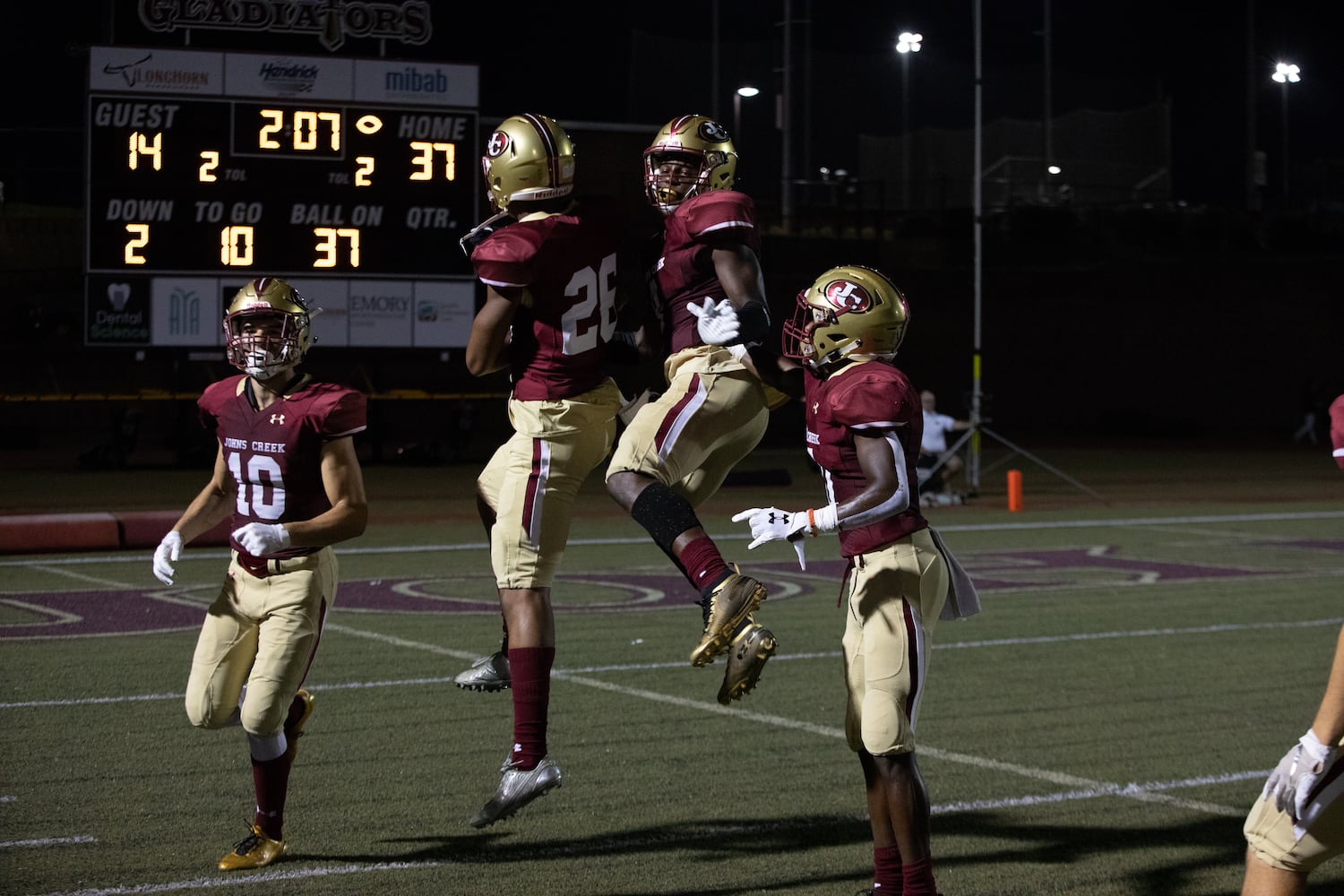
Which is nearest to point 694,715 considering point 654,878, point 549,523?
point 654,878

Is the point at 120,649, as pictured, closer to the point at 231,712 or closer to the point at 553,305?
the point at 231,712

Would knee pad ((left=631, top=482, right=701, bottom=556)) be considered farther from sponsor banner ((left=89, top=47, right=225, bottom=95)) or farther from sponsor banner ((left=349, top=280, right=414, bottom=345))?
sponsor banner ((left=349, top=280, right=414, bottom=345))

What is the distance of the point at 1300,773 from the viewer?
3.47 meters

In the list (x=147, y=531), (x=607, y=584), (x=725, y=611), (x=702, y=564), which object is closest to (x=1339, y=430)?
(x=725, y=611)

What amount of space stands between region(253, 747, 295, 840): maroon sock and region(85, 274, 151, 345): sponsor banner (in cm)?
1489

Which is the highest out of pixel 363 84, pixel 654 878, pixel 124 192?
pixel 363 84

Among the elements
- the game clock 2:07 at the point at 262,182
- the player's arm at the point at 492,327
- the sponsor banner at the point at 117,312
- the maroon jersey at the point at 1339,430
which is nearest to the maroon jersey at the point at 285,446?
the player's arm at the point at 492,327

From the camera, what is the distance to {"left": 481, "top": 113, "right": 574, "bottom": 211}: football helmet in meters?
5.03

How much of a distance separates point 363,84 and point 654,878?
15109mm

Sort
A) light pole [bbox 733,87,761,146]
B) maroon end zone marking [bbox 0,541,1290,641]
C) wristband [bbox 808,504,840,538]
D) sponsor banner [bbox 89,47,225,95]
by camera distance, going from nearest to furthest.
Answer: wristband [bbox 808,504,840,538] → maroon end zone marking [bbox 0,541,1290,641] → sponsor banner [bbox 89,47,225,95] → light pole [bbox 733,87,761,146]

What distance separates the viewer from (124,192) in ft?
61.1

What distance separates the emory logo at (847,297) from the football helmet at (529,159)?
91cm

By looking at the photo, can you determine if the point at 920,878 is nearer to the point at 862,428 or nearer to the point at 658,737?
the point at 862,428

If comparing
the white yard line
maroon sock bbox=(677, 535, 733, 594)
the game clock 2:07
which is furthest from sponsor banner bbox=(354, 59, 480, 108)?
maroon sock bbox=(677, 535, 733, 594)
